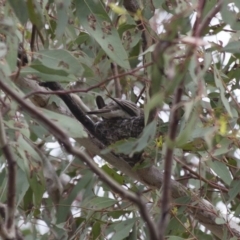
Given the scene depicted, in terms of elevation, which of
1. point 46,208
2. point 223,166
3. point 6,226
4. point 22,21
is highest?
point 22,21

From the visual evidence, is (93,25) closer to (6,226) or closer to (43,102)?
(43,102)

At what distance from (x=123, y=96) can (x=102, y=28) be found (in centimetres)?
106

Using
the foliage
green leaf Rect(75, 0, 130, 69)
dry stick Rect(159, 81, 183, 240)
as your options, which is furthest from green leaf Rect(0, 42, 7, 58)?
dry stick Rect(159, 81, 183, 240)

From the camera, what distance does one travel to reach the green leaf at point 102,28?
2.12 meters

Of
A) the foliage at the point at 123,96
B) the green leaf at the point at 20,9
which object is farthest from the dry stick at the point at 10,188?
the green leaf at the point at 20,9

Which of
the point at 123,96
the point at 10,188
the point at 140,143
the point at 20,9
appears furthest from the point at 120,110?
the point at 10,188

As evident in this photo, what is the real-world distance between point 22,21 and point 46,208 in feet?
3.72

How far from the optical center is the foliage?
172cm

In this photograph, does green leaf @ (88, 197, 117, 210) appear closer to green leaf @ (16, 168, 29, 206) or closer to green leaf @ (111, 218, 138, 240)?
green leaf @ (111, 218, 138, 240)

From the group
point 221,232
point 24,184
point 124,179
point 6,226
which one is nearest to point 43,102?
point 24,184

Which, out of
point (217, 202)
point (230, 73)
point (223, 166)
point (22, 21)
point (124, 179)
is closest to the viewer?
point (22, 21)

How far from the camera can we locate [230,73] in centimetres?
283

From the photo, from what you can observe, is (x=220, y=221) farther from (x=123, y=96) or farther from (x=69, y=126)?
(x=123, y=96)

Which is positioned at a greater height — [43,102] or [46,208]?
[43,102]
